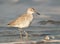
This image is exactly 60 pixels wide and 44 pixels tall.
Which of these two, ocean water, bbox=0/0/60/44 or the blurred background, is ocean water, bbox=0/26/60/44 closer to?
ocean water, bbox=0/0/60/44

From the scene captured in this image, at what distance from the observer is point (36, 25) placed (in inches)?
527

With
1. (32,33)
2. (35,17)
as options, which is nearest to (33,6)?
(35,17)

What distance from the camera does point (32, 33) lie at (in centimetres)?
1211

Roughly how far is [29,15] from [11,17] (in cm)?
263

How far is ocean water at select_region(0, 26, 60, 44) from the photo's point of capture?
11.3m

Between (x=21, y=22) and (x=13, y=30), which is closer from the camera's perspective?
(x=21, y=22)

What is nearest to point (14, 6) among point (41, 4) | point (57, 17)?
point (41, 4)

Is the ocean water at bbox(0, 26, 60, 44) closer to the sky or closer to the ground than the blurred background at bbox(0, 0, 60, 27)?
closer to the ground

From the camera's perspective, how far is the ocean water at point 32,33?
11.3 m

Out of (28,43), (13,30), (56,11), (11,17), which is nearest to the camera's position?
(28,43)

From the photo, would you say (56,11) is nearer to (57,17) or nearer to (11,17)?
(57,17)

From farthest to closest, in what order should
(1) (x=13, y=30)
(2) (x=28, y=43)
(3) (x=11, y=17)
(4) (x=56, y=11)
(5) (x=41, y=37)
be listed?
(4) (x=56, y=11) < (3) (x=11, y=17) < (1) (x=13, y=30) < (5) (x=41, y=37) < (2) (x=28, y=43)

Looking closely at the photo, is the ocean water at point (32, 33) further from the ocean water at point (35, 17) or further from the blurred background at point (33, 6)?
the blurred background at point (33, 6)

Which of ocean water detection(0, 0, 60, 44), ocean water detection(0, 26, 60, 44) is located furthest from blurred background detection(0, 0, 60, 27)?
ocean water detection(0, 26, 60, 44)
